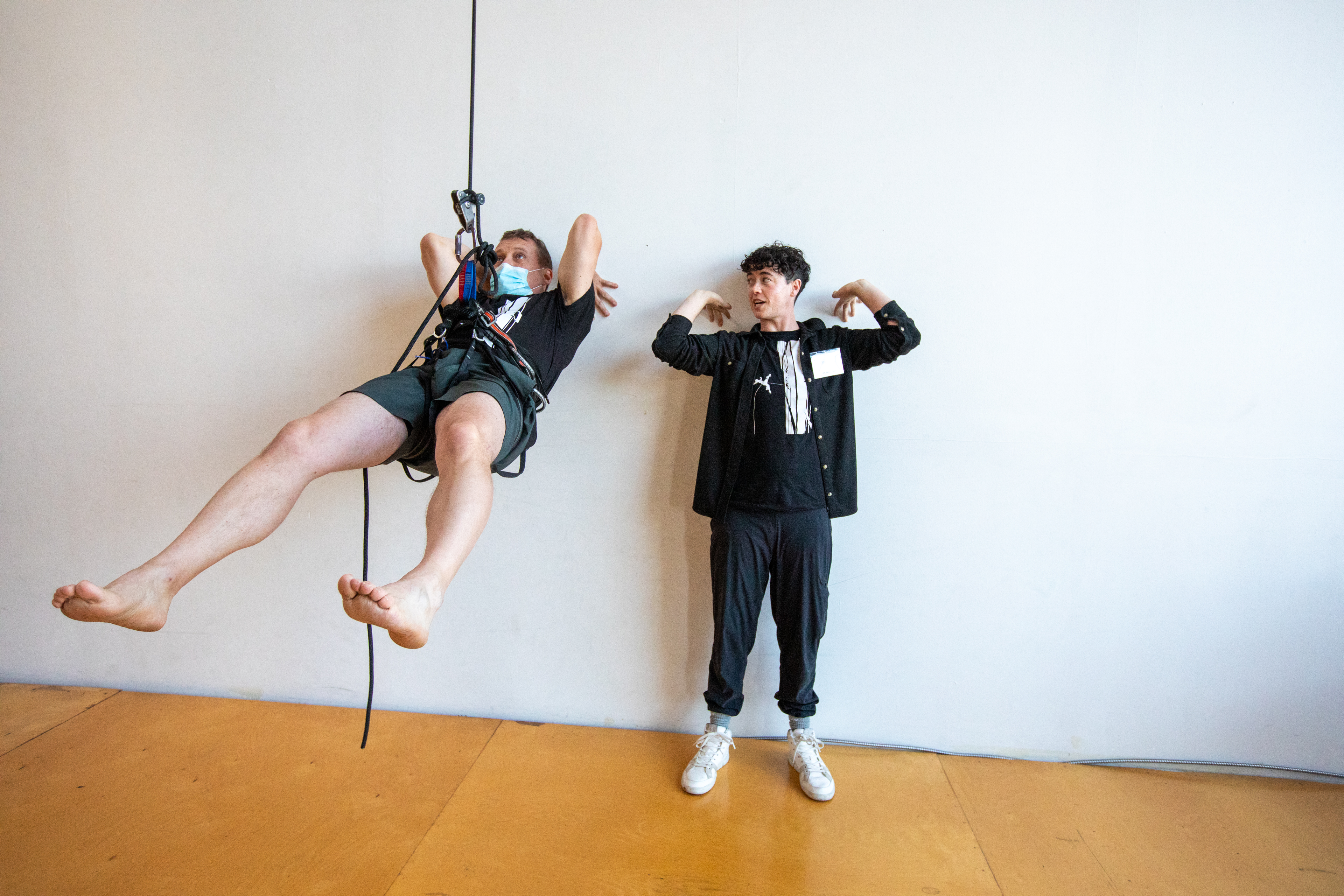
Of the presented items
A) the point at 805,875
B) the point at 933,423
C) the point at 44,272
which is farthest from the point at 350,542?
the point at 933,423

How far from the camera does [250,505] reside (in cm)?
139

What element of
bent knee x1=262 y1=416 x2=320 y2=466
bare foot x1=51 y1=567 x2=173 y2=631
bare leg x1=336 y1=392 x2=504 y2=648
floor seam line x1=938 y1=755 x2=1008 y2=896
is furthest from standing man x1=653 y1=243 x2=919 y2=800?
bare foot x1=51 y1=567 x2=173 y2=631

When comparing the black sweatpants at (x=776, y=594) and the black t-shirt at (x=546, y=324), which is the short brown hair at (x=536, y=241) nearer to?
the black t-shirt at (x=546, y=324)

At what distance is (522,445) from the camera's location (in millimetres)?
1783

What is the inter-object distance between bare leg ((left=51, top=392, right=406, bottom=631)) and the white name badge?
46.3 inches

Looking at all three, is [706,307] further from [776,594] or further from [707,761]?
[707,761]

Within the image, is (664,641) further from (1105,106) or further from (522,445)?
(1105,106)

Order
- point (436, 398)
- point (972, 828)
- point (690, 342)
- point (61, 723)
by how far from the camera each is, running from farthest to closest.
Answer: point (61, 723) → point (690, 342) → point (972, 828) → point (436, 398)

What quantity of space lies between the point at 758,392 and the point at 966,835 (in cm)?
137

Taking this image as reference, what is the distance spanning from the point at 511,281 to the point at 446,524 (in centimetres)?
98

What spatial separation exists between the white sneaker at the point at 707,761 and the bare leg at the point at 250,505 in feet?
4.21

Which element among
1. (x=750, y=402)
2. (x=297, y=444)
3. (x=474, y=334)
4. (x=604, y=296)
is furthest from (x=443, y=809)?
(x=604, y=296)

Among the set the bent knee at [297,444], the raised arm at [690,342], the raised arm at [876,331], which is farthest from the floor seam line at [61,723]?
the raised arm at [876,331]

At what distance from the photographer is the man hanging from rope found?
119cm
